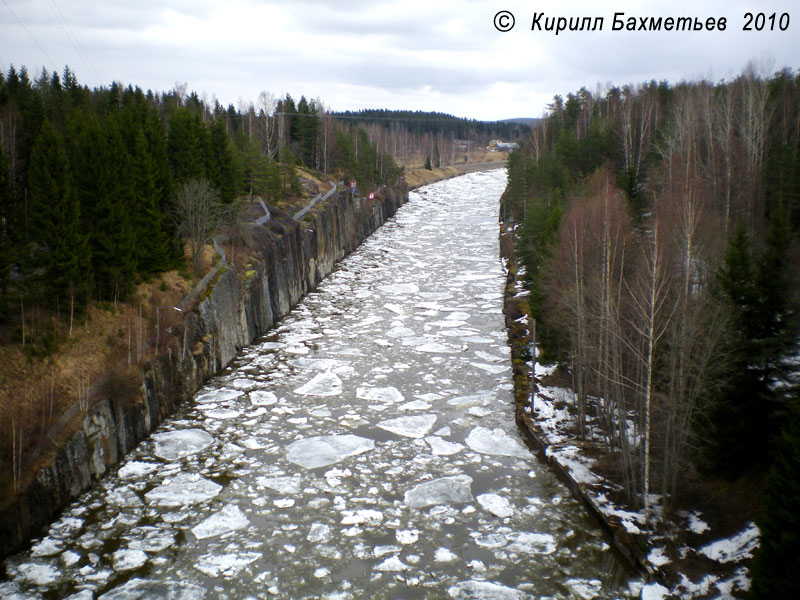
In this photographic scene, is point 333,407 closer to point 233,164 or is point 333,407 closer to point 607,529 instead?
point 607,529

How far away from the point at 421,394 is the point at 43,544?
12.8 metres

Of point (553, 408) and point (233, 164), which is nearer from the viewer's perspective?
point (553, 408)

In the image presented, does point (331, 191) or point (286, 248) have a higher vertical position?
point (331, 191)

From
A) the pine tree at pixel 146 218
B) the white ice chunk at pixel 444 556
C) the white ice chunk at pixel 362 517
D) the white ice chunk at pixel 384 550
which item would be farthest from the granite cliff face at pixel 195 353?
the white ice chunk at pixel 444 556

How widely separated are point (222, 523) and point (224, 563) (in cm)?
161

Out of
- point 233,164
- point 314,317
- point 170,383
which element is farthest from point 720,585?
point 233,164

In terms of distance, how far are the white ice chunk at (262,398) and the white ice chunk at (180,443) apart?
2610mm

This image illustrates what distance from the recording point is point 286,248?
35281 millimetres

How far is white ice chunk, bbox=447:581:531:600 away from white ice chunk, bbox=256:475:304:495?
5500 millimetres

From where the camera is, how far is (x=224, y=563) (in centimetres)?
1298

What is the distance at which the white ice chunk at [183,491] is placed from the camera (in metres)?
15.4

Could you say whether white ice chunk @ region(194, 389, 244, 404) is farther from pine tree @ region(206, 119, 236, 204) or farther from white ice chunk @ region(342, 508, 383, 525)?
pine tree @ region(206, 119, 236, 204)

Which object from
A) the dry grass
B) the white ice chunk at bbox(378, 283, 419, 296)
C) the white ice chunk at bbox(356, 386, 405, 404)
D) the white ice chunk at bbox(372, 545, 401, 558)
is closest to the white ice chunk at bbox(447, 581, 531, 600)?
the white ice chunk at bbox(372, 545, 401, 558)

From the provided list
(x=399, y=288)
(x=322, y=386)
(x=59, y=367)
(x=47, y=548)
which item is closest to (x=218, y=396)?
(x=322, y=386)
